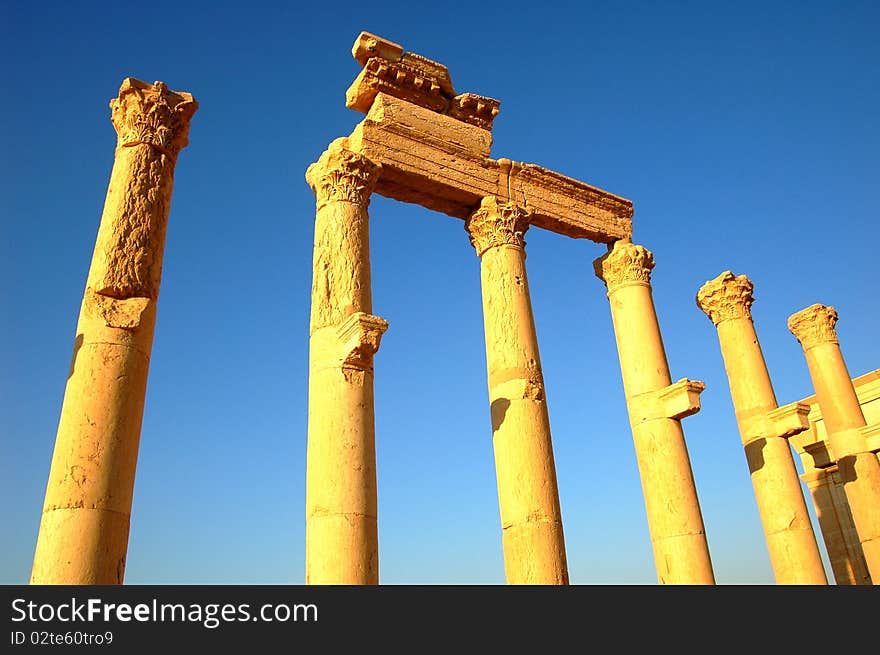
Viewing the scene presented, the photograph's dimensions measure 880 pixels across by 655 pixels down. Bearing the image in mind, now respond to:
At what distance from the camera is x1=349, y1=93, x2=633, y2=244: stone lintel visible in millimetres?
17812

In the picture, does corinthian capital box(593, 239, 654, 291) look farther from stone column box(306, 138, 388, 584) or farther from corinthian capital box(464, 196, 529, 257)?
stone column box(306, 138, 388, 584)

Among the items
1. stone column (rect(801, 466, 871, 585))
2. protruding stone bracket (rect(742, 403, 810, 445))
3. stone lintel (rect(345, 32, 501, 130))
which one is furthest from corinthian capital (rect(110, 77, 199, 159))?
stone column (rect(801, 466, 871, 585))

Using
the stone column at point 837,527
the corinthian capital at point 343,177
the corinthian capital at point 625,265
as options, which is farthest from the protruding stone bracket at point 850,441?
the corinthian capital at point 343,177

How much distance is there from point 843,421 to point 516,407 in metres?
13.9

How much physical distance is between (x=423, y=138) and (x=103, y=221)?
8597mm

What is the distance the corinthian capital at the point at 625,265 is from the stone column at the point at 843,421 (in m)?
8.28

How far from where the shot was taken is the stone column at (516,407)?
14.8 meters

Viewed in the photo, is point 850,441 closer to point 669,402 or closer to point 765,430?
point 765,430

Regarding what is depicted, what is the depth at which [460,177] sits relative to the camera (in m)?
18.8

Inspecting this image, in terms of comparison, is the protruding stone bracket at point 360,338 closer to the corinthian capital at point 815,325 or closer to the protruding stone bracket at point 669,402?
the protruding stone bracket at point 669,402

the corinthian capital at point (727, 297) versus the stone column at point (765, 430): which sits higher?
the corinthian capital at point (727, 297)

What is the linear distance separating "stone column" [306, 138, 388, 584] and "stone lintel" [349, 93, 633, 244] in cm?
162
